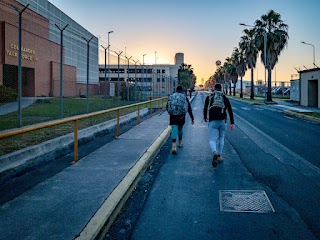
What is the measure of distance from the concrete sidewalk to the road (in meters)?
0.47

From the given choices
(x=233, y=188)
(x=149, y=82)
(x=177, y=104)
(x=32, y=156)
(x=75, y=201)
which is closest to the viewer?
(x=75, y=201)

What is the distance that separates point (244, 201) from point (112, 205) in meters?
2.09

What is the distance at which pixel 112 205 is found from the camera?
4738 mm

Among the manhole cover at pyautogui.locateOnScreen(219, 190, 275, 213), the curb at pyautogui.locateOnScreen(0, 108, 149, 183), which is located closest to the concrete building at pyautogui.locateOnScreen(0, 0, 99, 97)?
the curb at pyautogui.locateOnScreen(0, 108, 149, 183)

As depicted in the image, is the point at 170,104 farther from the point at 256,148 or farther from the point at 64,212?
the point at 64,212

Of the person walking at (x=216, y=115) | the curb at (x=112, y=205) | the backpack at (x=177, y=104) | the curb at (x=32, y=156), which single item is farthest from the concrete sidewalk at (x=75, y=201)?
the backpack at (x=177, y=104)

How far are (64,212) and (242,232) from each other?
7.68 feet

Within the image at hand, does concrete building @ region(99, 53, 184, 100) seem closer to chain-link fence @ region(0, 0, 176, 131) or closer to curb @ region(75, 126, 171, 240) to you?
chain-link fence @ region(0, 0, 176, 131)

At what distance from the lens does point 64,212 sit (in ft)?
15.0

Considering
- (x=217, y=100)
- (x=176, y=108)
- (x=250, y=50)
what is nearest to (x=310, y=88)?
(x=250, y=50)

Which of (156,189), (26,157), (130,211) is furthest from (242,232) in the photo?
(26,157)

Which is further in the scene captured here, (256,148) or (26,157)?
(256,148)

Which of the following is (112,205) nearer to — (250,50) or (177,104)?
(177,104)

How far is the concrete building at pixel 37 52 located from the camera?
101 ft
